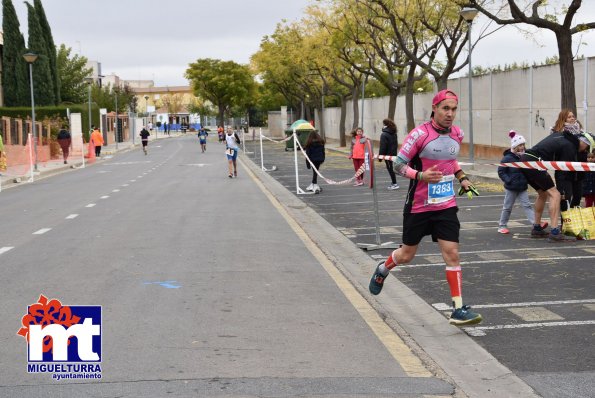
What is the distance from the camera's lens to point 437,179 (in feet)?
23.1

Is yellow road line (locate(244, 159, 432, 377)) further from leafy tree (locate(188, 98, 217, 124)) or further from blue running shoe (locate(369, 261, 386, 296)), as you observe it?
leafy tree (locate(188, 98, 217, 124))

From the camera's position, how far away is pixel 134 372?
5.62 m

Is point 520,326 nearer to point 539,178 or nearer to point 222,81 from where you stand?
point 539,178

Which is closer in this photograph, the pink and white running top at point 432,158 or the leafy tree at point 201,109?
the pink and white running top at point 432,158

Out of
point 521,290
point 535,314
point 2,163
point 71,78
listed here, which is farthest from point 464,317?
point 71,78

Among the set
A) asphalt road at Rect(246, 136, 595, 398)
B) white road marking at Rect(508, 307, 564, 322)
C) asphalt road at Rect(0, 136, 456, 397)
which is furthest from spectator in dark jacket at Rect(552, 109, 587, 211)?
white road marking at Rect(508, 307, 564, 322)

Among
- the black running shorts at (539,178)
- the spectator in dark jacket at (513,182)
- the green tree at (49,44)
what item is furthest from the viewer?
the green tree at (49,44)

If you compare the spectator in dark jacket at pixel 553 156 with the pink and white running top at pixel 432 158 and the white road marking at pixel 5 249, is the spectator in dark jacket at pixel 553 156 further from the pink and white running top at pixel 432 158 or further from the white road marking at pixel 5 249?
the white road marking at pixel 5 249

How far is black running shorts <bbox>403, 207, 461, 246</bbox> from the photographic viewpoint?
7.13 meters

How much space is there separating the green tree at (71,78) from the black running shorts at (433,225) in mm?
74539

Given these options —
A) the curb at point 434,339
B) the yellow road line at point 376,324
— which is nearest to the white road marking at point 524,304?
the curb at point 434,339

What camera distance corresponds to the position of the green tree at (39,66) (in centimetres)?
6356

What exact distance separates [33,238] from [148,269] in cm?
387

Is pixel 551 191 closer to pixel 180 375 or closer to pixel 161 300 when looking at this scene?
pixel 161 300
